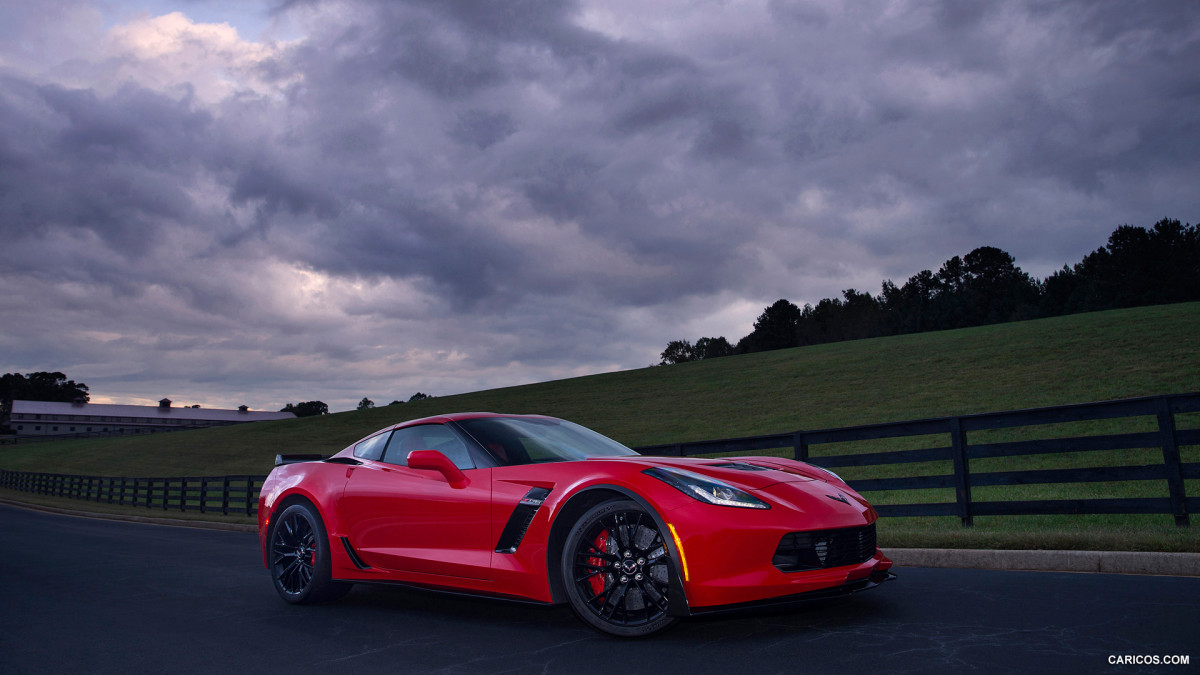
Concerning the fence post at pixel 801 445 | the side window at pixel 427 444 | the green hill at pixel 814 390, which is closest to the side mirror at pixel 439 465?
the side window at pixel 427 444

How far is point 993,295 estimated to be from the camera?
9512 cm

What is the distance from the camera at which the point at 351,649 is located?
4.39 metres

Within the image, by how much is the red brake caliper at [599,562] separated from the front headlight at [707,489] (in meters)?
0.44

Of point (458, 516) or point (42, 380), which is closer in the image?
point (458, 516)

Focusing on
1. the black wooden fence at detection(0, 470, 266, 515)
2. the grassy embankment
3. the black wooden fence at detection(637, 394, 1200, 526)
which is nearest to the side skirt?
the grassy embankment

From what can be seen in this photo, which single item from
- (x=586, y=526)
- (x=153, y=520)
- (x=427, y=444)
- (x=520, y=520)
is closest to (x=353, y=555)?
(x=427, y=444)

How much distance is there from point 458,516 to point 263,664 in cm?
132

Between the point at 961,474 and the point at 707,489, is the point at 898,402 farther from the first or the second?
the point at 707,489

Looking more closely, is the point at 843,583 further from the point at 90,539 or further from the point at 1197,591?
the point at 90,539

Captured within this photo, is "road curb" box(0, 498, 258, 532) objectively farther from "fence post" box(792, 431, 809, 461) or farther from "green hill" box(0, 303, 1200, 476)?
"fence post" box(792, 431, 809, 461)

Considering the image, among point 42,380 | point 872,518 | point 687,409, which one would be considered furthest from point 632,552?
point 42,380

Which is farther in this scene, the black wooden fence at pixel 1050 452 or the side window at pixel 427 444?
the black wooden fence at pixel 1050 452

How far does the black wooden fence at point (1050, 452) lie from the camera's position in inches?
290

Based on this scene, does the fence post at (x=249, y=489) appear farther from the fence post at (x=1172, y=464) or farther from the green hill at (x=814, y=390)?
the fence post at (x=1172, y=464)
